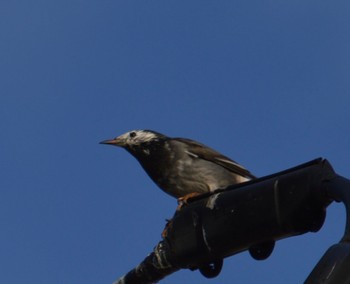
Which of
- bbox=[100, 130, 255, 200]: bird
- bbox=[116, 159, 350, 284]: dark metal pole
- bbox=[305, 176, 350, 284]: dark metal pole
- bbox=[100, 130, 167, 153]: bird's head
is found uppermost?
bbox=[100, 130, 167, 153]: bird's head

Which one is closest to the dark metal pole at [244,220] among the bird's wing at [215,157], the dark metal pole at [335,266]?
the dark metal pole at [335,266]

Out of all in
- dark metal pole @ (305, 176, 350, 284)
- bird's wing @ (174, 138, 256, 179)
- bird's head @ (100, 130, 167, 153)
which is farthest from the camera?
bird's head @ (100, 130, 167, 153)

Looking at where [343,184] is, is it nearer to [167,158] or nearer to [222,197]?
[222,197]

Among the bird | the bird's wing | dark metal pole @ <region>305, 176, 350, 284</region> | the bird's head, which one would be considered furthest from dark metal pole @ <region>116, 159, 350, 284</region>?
the bird's head

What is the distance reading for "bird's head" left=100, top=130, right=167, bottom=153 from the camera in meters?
10.7

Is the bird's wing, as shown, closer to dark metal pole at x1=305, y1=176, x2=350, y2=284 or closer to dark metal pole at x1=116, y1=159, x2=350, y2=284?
dark metal pole at x1=116, y1=159, x2=350, y2=284

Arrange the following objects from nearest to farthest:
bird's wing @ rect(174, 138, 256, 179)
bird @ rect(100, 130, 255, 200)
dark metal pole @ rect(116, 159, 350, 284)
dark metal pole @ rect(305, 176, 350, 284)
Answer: dark metal pole @ rect(305, 176, 350, 284), dark metal pole @ rect(116, 159, 350, 284), bird @ rect(100, 130, 255, 200), bird's wing @ rect(174, 138, 256, 179)

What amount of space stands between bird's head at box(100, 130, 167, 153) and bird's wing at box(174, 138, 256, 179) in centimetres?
46

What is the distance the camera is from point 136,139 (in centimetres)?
1088

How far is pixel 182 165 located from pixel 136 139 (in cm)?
103

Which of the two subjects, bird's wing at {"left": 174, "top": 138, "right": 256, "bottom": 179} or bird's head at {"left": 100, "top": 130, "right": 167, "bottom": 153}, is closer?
bird's wing at {"left": 174, "top": 138, "right": 256, "bottom": 179}

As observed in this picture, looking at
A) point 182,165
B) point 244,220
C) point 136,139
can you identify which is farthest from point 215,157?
point 244,220

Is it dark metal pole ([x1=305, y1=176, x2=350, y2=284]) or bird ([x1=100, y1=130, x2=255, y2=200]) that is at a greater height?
bird ([x1=100, y1=130, x2=255, y2=200])

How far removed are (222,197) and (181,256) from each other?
0.45 metres
